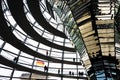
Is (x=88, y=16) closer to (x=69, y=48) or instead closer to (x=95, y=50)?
(x=95, y=50)

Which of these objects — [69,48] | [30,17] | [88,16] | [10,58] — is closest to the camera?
[88,16]

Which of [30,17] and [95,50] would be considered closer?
[95,50]

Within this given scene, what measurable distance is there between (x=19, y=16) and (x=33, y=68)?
25.1 feet

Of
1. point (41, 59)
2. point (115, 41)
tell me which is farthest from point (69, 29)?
point (41, 59)

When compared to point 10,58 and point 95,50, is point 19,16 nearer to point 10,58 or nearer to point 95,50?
point 10,58

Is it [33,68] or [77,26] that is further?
[33,68]

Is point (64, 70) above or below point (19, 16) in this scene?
below

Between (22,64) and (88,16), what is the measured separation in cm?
1216

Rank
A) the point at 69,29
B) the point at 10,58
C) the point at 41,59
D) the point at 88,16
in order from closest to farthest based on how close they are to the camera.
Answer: the point at 88,16, the point at 69,29, the point at 10,58, the point at 41,59

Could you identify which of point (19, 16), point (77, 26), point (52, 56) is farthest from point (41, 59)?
point (77, 26)

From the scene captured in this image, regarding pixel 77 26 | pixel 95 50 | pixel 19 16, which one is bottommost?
pixel 95 50

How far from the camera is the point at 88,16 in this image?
2606 cm

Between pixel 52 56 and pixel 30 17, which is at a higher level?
pixel 30 17

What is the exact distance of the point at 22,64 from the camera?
34.8 meters
